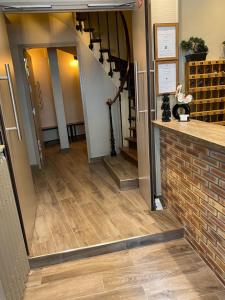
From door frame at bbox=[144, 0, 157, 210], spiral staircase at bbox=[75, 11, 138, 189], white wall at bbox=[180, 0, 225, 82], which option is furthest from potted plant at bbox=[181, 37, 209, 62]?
spiral staircase at bbox=[75, 11, 138, 189]

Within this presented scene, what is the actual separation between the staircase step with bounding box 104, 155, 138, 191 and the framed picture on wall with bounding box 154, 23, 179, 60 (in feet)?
5.23

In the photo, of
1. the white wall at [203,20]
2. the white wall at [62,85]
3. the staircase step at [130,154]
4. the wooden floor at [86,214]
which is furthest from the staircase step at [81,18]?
the wooden floor at [86,214]

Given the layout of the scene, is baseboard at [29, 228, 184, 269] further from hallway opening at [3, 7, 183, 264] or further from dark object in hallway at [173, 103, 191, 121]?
dark object in hallway at [173, 103, 191, 121]

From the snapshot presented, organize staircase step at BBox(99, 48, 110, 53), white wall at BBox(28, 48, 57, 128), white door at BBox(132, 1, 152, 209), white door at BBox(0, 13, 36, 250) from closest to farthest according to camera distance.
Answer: white door at BBox(0, 13, 36, 250) → white door at BBox(132, 1, 152, 209) → staircase step at BBox(99, 48, 110, 53) → white wall at BBox(28, 48, 57, 128)

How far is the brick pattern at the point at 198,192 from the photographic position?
169 cm

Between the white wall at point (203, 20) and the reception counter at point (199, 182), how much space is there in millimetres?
829

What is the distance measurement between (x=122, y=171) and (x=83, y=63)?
1939mm

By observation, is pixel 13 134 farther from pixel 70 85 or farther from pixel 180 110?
pixel 70 85

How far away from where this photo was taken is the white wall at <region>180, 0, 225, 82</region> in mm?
2432

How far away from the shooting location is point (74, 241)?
2.22 meters

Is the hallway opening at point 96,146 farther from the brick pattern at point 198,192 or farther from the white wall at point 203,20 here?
the white wall at point 203,20

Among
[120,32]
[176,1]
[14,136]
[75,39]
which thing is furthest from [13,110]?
[120,32]

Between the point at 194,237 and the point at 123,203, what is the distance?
964mm

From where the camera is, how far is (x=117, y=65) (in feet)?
13.1
